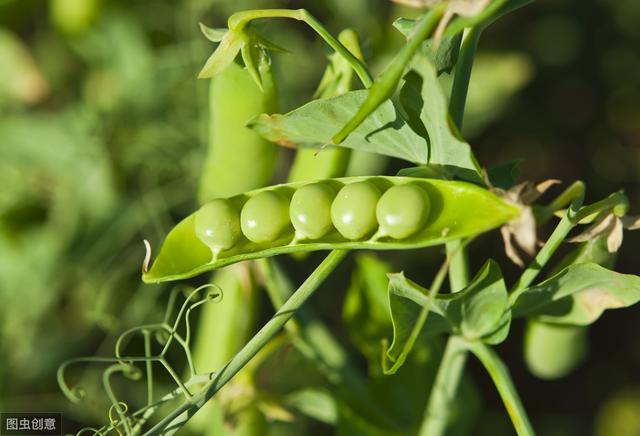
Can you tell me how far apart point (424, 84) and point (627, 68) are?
1939 millimetres

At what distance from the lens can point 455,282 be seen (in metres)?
1.05

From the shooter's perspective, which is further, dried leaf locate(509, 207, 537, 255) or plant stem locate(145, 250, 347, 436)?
plant stem locate(145, 250, 347, 436)

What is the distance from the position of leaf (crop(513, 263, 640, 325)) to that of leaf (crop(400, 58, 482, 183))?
0.18 metres

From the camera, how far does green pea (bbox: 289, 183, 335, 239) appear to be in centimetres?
96

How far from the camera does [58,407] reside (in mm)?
2027

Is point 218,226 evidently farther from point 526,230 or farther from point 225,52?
point 526,230

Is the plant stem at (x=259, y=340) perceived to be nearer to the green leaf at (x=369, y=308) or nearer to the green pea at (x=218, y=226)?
the green pea at (x=218, y=226)

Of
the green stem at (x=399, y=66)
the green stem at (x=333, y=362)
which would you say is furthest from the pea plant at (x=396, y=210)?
the green stem at (x=333, y=362)

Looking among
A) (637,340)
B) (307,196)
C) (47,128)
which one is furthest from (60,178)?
(637,340)

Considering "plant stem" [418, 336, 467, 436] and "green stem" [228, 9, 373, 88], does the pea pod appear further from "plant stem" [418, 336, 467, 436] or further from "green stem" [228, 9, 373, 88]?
"green stem" [228, 9, 373, 88]

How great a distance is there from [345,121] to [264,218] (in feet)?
0.51

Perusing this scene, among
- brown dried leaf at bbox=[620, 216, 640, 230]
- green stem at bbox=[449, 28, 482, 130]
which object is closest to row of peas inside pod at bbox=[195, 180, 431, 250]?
green stem at bbox=[449, 28, 482, 130]

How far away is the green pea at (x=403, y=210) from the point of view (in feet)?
2.94

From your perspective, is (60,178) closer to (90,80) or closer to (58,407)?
(90,80)
